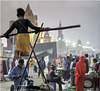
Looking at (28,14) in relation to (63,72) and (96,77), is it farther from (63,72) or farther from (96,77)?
(96,77)

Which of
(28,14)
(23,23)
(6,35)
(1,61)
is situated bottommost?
(1,61)

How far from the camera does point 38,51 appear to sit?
16.4 meters

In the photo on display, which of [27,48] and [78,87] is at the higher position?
[27,48]

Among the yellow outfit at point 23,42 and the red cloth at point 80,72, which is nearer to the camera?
the yellow outfit at point 23,42

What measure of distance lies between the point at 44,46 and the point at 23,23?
46.4 ft

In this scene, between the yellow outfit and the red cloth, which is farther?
the red cloth

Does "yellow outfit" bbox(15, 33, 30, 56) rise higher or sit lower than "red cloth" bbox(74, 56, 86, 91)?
higher

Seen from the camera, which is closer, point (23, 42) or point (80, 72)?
point (23, 42)

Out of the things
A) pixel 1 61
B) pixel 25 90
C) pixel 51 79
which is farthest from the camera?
pixel 1 61

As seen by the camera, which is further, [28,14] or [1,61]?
[28,14]

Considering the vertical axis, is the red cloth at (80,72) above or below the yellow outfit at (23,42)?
below

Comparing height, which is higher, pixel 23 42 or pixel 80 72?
pixel 23 42

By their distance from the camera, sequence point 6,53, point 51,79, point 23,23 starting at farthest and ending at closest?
point 6,53, point 51,79, point 23,23

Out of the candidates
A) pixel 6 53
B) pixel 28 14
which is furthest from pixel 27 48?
pixel 28 14
